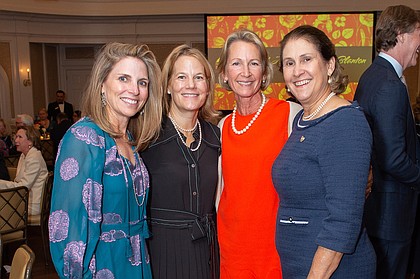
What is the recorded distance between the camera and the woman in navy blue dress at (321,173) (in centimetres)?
146

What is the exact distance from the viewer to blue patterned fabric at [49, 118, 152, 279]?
1.67 m

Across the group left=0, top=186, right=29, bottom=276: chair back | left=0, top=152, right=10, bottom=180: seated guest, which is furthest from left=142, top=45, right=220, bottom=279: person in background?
left=0, top=152, right=10, bottom=180: seated guest

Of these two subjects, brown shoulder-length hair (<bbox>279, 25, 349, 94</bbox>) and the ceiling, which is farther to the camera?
the ceiling

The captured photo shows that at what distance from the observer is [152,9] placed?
10.9 meters

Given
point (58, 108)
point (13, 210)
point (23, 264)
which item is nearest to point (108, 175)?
point (23, 264)

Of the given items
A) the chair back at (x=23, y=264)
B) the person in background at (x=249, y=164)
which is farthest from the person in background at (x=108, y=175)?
the person in background at (x=249, y=164)

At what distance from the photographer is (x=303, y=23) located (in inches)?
383

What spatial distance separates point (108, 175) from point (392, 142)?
1.46 meters

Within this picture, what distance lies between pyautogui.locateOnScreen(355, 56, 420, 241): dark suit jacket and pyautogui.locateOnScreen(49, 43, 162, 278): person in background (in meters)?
1.16

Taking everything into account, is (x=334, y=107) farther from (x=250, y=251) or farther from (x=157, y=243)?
(x=157, y=243)

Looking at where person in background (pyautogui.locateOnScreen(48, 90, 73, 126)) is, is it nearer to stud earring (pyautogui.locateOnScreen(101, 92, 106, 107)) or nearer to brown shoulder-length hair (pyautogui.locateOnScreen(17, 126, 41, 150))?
brown shoulder-length hair (pyautogui.locateOnScreen(17, 126, 41, 150))

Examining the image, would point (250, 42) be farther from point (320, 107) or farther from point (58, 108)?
point (58, 108)

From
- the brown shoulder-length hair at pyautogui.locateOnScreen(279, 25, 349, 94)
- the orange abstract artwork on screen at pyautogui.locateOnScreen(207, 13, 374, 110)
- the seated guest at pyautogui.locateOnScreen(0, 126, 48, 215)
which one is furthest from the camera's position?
the orange abstract artwork on screen at pyautogui.locateOnScreen(207, 13, 374, 110)

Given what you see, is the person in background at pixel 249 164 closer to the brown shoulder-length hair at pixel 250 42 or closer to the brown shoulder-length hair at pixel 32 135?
the brown shoulder-length hair at pixel 250 42
